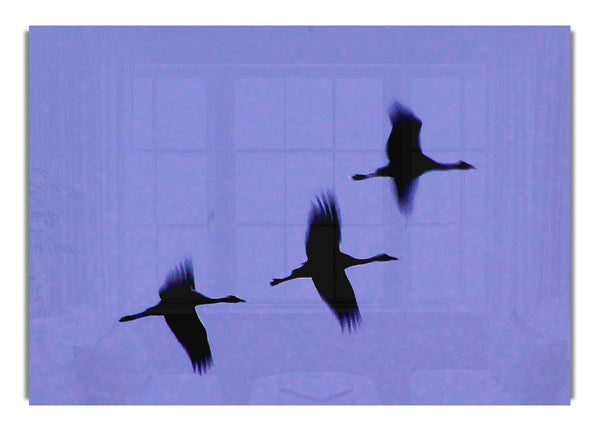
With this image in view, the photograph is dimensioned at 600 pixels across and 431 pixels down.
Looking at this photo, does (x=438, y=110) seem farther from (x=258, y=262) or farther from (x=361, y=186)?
(x=258, y=262)

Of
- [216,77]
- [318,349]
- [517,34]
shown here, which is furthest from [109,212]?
[517,34]

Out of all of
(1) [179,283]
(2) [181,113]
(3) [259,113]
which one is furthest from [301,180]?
(1) [179,283]

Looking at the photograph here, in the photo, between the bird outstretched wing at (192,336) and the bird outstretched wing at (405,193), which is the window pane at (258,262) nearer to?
the bird outstretched wing at (192,336)

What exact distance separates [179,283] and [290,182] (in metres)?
0.76

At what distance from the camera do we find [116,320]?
4.06 metres

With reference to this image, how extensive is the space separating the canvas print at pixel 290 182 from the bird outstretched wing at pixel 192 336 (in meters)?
0.01

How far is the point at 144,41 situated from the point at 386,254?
1.63 metres

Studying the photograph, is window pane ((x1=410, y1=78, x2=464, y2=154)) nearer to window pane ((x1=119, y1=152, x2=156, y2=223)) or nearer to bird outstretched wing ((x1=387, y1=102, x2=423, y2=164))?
bird outstretched wing ((x1=387, y1=102, x2=423, y2=164))

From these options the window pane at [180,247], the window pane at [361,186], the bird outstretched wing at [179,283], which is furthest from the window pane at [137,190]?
the window pane at [361,186]

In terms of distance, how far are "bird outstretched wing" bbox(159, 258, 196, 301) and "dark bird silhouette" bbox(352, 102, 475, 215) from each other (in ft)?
3.14

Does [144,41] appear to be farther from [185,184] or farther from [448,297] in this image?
[448,297]

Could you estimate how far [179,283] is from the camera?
160 inches

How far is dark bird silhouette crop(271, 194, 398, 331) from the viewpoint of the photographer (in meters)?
4.05

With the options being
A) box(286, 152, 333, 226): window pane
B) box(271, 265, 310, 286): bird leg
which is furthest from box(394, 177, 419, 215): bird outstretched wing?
box(271, 265, 310, 286): bird leg
